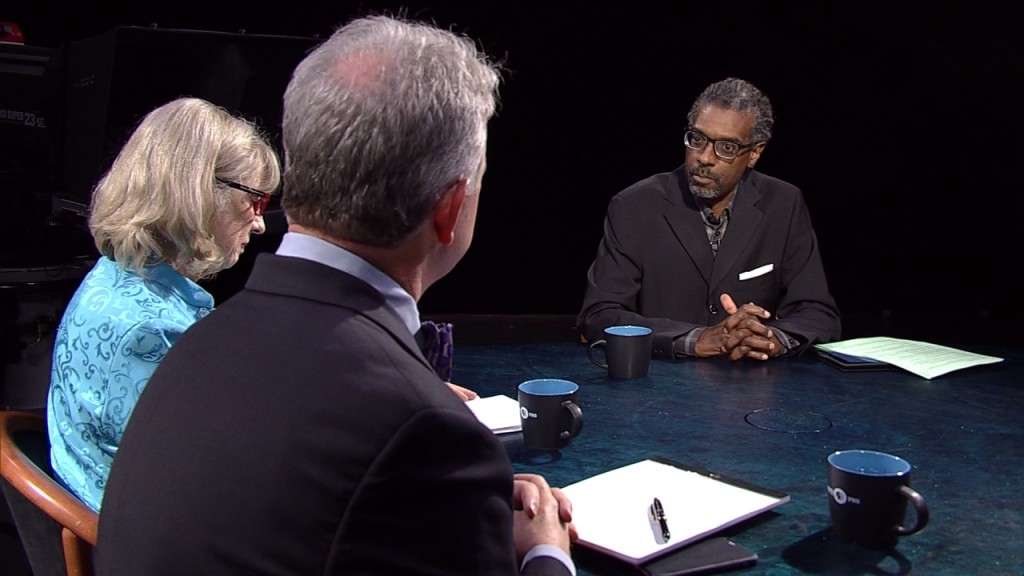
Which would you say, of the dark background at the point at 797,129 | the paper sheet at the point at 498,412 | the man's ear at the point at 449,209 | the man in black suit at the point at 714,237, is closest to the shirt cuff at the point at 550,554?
the man's ear at the point at 449,209

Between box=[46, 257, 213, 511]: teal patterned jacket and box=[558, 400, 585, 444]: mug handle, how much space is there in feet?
2.18

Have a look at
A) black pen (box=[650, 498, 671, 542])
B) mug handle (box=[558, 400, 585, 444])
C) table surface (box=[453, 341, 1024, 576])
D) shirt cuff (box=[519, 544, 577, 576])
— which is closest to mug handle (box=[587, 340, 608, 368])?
table surface (box=[453, 341, 1024, 576])

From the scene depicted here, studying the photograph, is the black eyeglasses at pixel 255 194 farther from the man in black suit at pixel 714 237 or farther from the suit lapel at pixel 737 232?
the suit lapel at pixel 737 232

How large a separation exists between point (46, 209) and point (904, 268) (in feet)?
17.0

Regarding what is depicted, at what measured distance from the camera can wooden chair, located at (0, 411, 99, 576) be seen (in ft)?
3.84

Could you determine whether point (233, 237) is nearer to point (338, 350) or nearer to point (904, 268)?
point (338, 350)

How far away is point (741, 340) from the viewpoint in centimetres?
230

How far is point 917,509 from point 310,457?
78 cm

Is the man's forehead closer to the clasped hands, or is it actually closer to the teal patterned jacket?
the clasped hands

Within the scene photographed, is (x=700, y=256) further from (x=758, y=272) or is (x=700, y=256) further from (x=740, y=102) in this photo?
(x=740, y=102)

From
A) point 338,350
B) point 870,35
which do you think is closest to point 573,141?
point 870,35

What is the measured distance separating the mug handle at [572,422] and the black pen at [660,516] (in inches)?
12.0

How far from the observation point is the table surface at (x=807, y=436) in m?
1.21

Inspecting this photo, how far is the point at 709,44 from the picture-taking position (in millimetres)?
5832
